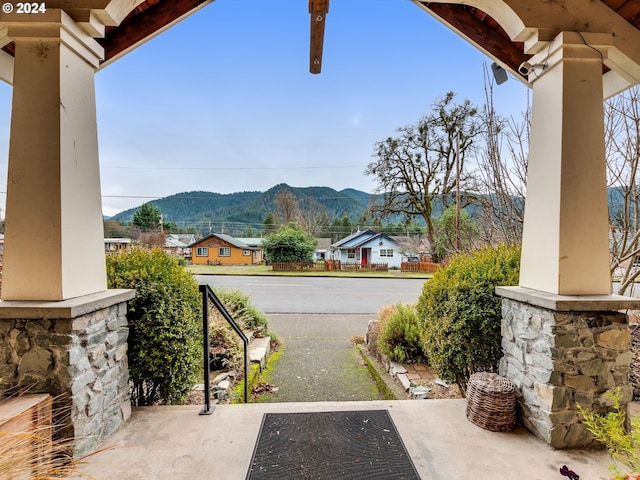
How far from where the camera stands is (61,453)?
1.57 meters

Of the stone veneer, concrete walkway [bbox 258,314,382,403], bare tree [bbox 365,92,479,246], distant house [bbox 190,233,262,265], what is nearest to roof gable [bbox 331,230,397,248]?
bare tree [bbox 365,92,479,246]

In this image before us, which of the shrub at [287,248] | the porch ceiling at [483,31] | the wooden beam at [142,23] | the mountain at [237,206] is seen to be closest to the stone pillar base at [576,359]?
the porch ceiling at [483,31]

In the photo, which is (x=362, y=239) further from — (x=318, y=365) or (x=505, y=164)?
(x=318, y=365)

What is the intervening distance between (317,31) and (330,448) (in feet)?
9.42

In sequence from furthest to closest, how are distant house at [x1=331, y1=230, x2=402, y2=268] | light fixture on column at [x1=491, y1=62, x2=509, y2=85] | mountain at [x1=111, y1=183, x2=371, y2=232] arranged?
mountain at [x1=111, y1=183, x2=371, y2=232] → distant house at [x1=331, y1=230, x2=402, y2=268] → light fixture on column at [x1=491, y1=62, x2=509, y2=85]

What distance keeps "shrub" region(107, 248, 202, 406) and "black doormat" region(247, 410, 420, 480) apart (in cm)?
78

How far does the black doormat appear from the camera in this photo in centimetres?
159

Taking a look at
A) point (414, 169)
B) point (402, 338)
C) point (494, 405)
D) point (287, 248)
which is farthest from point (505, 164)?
point (287, 248)

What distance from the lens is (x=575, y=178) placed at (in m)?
1.87

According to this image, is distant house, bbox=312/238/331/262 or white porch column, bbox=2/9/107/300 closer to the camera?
white porch column, bbox=2/9/107/300

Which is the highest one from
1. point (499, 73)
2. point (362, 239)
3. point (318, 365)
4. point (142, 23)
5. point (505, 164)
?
point (142, 23)

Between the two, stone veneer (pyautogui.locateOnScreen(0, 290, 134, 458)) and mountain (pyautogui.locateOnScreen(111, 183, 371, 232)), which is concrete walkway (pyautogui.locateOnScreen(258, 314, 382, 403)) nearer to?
stone veneer (pyautogui.locateOnScreen(0, 290, 134, 458))

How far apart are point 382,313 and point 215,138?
3449 centimetres

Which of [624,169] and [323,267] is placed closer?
[624,169]
